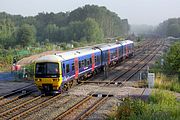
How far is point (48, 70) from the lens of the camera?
22.6 metres

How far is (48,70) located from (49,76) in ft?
1.20

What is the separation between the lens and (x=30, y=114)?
17.5m

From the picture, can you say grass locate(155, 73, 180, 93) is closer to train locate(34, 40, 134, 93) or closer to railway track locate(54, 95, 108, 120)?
railway track locate(54, 95, 108, 120)

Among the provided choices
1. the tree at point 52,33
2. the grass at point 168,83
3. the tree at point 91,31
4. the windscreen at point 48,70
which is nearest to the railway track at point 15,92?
the windscreen at point 48,70

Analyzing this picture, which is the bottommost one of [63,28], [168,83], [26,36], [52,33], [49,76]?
[168,83]

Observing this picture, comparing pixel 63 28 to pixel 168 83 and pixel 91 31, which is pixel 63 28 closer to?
pixel 91 31

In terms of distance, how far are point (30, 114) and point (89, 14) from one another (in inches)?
5033

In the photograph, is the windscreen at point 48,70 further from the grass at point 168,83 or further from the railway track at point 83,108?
the grass at point 168,83

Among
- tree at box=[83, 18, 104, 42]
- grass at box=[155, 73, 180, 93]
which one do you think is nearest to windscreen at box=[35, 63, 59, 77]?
grass at box=[155, 73, 180, 93]

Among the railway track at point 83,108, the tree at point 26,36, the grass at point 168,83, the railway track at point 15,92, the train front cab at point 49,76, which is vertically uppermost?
the tree at point 26,36

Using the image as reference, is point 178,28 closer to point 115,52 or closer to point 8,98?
point 115,52

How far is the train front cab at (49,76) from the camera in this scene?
22.5 m

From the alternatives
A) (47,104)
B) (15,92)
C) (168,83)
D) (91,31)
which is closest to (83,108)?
(47,104)

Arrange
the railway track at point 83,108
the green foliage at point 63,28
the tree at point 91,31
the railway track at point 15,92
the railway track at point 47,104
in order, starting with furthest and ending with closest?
1. the tree at point 91,31
2. the green foliage at point 63,28
3. the railway track at point 15,92
4. the railway track at point 47,104
5. the railway track at point 83,108
